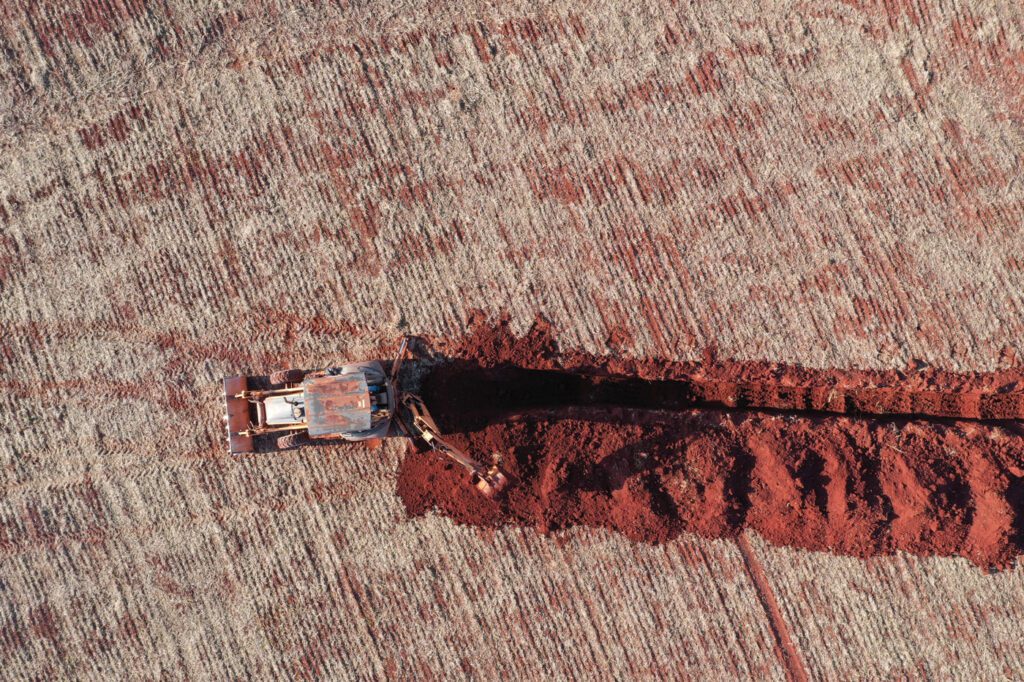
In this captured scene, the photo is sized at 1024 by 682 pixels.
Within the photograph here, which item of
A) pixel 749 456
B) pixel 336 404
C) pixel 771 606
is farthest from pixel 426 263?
pixel 771 606

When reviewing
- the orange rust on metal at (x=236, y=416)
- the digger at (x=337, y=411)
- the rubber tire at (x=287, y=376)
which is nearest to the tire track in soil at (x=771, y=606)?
the digger at (x=337, y=411)

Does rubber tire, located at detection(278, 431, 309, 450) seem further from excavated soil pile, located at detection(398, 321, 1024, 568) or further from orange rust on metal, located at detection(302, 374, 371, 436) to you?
excavated soil pile, located at detection(398, 321, 1024, 568)

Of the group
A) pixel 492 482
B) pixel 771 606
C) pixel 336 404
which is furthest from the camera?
pixel 771 606

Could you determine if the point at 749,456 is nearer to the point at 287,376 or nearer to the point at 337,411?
the point at 337,411

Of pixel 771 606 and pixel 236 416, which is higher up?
pixel 236 416

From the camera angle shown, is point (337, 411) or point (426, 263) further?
point (426, 263)

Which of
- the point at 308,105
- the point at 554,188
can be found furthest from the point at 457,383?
the point at 308,105

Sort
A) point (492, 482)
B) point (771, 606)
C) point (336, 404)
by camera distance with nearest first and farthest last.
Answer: point (336, 404) → point (492, 482) → point (771, 606)
